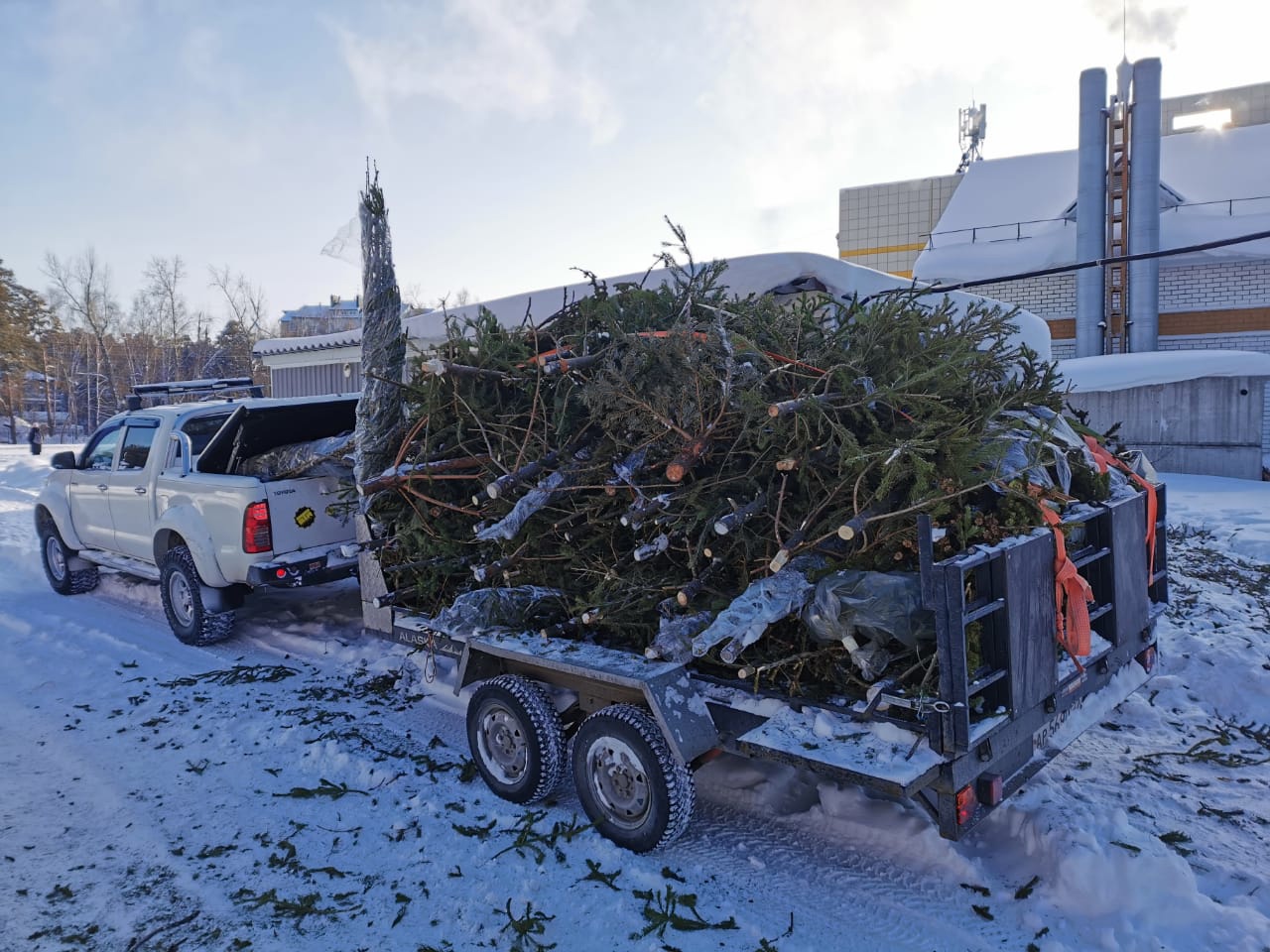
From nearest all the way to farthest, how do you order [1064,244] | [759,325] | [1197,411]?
→ [759,325] < [1197,411] < [1064,244]

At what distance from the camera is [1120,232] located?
19734 mm

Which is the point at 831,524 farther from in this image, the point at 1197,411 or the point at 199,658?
the point at 1197,411

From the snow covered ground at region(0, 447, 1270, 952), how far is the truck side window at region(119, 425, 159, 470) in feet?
8.43

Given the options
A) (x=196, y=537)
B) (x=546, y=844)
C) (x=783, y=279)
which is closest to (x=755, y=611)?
(x=546, y=844)

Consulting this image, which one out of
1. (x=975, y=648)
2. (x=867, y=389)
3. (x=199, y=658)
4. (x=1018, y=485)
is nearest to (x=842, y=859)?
(x=975, y=648)

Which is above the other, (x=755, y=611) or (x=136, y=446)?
(x=136, y=446)

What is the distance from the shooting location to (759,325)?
464 cm

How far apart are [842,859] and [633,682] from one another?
1.22 m

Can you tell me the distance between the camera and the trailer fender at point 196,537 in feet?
21.7

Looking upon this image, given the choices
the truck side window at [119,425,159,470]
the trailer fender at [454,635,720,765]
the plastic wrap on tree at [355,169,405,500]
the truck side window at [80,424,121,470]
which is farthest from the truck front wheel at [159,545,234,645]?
the trailer fender at [454,635,720,765]

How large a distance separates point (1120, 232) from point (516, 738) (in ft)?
69.4

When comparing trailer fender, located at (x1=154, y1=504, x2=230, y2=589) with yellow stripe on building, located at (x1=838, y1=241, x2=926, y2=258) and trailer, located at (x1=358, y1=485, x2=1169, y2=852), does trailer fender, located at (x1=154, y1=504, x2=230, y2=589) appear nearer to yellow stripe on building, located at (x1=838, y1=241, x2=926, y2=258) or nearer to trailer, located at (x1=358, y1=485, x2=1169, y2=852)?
trailer, located at (x1=358, y1=485, x2=1169, y2=852)

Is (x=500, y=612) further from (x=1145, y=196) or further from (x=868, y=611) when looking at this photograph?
(x=1145, y=196)

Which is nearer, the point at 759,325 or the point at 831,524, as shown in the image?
the point at 831,524
